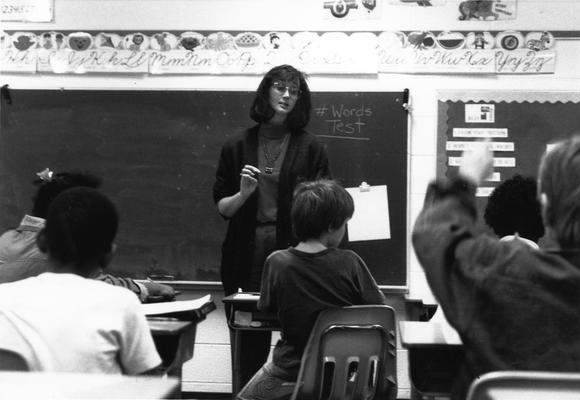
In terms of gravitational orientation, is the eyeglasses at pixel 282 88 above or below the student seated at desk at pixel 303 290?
above

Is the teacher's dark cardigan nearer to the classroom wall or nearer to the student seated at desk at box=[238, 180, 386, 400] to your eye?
the student seated at desk at box=[238, 180, 386, 400]

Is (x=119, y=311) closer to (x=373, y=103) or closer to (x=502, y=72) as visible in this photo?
(x=373, y=103)

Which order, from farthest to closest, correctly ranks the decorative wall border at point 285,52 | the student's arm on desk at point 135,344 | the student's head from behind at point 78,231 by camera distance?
the decorative wall border at point 285,52 → the student's head from behind at point 78,231 → the student's arm on desk at point 135,344

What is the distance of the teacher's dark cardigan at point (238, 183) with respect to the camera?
Answer: 3.07m

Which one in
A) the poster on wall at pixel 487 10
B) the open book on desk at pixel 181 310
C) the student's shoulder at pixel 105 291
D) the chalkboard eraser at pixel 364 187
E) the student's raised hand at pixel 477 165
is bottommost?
the open book on desk at pixel 181 310

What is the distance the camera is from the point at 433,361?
1801mm

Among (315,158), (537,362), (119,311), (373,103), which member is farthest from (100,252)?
(373,103)

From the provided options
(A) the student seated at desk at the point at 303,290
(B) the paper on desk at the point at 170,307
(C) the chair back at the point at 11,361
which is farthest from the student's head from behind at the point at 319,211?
(C) the chair back at the point at 11,361

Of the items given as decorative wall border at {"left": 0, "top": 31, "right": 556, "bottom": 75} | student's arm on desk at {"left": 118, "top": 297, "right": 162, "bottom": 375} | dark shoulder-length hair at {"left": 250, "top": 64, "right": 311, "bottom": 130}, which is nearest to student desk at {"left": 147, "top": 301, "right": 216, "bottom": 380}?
student's arm on desk at {"left": 118, "top": 297, "right": 162, "bottom": 375}

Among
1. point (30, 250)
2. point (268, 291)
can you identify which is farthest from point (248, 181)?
point (30, 250)

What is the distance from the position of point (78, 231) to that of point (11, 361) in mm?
348

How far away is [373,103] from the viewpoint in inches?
153

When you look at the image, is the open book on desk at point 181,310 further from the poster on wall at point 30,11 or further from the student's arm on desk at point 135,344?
the poster on wall at point 30,11

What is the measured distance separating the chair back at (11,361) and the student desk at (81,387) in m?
0.28
